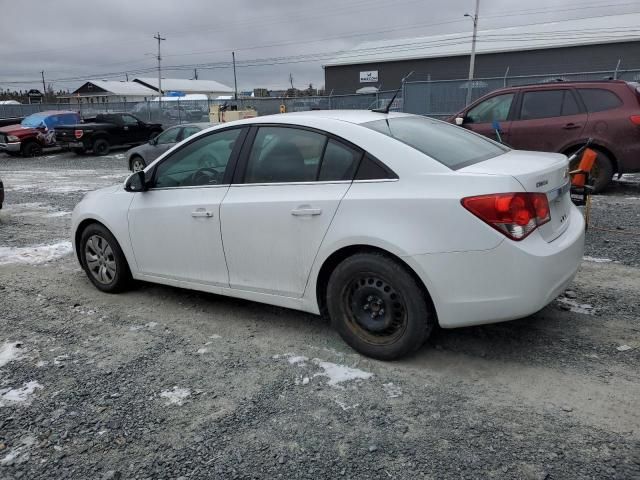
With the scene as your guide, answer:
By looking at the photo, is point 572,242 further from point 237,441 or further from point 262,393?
point 237,441

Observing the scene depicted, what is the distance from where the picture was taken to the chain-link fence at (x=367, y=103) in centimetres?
1616

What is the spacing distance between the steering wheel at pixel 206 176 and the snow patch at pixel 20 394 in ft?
6.13

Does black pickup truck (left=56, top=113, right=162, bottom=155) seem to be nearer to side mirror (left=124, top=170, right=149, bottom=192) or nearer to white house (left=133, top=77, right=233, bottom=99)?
side mirror (left=124, top=170, right=149, bottom=192)

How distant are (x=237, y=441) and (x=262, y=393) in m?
0.47

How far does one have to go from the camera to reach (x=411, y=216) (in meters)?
3.20

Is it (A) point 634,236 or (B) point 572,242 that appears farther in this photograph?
(A) point 634,236

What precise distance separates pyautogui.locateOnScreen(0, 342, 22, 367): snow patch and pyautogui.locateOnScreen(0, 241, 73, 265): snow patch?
8.24ft

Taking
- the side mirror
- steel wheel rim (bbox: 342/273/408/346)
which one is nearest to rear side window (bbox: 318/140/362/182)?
steel wheel rim (bbox: 342/273/408/346)

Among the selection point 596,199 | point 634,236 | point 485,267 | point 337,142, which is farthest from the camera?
point 596,199

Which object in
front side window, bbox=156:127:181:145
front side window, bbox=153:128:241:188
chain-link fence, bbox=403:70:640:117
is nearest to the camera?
front side window, bbox=153:128:241:188

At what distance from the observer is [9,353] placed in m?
3.94

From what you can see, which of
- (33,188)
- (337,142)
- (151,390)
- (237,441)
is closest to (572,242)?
(337,142)

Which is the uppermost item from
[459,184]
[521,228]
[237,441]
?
[459,184]

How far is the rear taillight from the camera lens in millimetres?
3041
